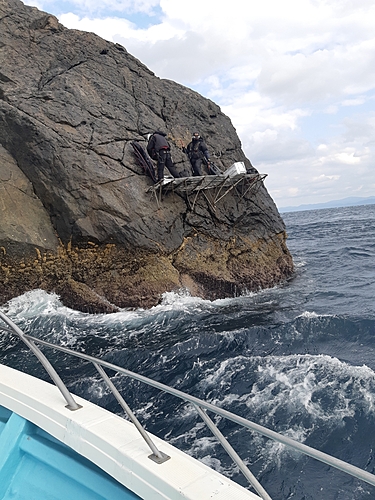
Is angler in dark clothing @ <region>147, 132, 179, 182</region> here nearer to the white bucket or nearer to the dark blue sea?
the white bucket

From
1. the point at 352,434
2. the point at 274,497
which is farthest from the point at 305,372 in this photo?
the point at 274,497

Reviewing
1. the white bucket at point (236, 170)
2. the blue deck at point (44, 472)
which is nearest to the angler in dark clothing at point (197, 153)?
the white bucket at point (236, 170)

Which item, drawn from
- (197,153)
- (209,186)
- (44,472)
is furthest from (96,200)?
(44,472)

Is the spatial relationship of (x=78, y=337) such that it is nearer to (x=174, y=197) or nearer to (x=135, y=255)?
(x=135, y=255)

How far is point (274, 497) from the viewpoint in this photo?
5.29 meters

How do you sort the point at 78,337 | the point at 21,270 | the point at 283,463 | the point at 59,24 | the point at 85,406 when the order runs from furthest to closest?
the point at 59,24 < the point at 21,270 < the point at 78,337 < the point at 283,463 < the point at 85,406

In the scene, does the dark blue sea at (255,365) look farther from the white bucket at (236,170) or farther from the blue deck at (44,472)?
the white bucket at (236,170)

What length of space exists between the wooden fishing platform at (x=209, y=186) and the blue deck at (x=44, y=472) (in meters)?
10.8

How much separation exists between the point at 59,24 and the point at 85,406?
58.1 feet

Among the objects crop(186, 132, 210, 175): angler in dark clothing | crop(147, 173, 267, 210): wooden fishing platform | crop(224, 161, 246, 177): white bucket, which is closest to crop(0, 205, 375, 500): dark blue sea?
crop(147, 173, 267, 210): wooden fishing platform

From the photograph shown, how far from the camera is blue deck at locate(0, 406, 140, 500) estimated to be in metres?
3.36

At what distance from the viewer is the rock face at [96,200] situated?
43.2 ft

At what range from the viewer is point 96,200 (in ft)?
43.9

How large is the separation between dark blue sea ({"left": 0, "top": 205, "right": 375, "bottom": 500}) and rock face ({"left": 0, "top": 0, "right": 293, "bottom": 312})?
0.88m
